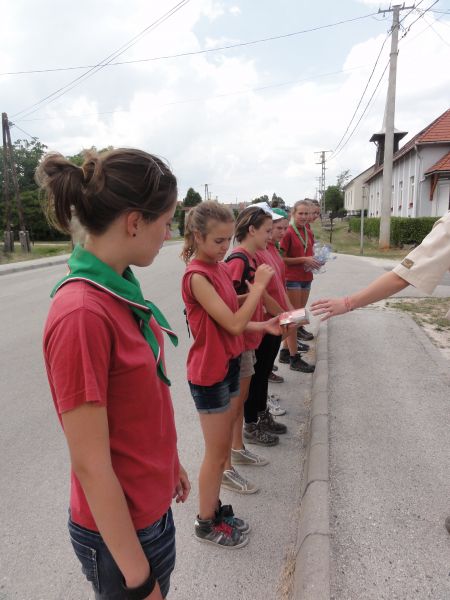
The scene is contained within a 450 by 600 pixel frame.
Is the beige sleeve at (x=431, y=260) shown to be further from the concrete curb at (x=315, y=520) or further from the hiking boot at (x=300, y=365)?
the hiking boot at (x=300, y=365)

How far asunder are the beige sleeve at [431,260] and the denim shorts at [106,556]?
5.19 ft

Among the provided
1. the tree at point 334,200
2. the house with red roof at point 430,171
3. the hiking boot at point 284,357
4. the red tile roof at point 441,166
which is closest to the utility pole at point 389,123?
the house with red roof at point 430,171

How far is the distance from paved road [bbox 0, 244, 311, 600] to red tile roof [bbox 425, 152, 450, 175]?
18308mm

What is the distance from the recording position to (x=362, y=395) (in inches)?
160

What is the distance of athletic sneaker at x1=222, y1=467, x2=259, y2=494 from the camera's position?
289 centimetres

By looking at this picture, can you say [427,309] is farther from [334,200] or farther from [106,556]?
[334,200]

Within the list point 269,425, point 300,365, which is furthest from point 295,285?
point 269,425

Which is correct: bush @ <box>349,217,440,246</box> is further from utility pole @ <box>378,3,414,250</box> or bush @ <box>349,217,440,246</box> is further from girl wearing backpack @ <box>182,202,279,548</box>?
girl wearing backpack @ <box>182,202,279,548</box>

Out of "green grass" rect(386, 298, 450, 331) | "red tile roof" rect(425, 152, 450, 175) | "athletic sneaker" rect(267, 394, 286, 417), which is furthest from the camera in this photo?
"red tile roof" rect(425, 152, 450, 175)

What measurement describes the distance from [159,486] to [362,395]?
10.4ft

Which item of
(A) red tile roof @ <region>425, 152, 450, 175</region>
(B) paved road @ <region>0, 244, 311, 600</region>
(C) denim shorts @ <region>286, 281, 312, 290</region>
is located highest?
(A) red tile roof @ <region>425, 152, 450, 175</region>

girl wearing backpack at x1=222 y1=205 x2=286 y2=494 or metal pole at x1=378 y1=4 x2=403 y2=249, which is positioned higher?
metal pole at x1=378 y1=4 x2=403 y2=249

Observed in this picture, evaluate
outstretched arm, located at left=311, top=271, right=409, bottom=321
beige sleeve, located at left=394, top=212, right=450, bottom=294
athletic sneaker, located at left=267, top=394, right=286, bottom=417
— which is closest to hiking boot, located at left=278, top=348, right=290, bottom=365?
athletic sneaker, located at left=267, top=394, right=286, bottom=417

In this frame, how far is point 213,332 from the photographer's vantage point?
2277mm
